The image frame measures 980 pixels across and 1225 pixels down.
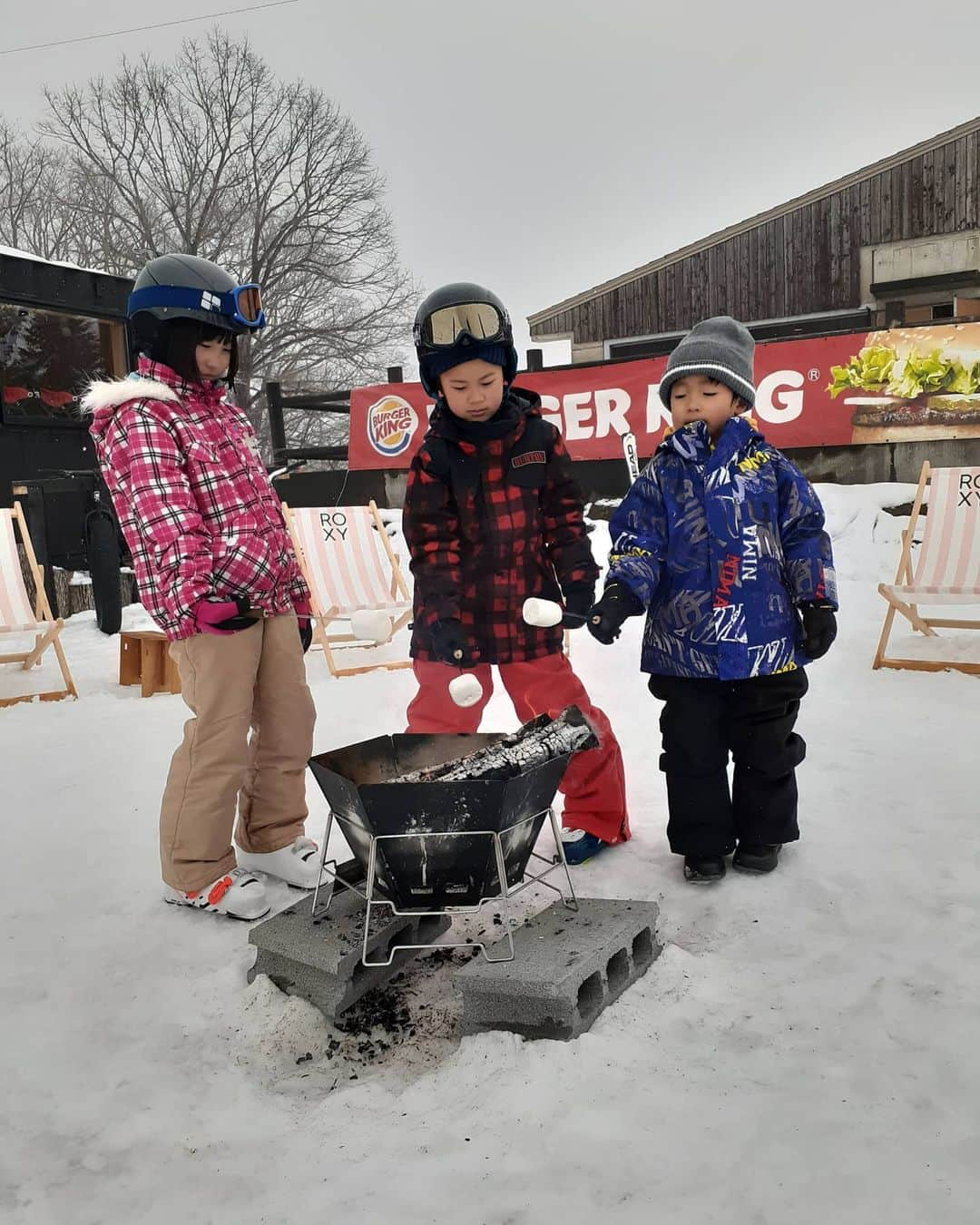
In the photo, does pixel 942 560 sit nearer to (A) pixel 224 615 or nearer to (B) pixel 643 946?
(B) pixel 643 946

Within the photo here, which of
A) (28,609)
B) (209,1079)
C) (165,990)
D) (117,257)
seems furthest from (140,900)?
(117,257)

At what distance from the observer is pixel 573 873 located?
297 centimetres

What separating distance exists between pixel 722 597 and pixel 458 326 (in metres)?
1.08

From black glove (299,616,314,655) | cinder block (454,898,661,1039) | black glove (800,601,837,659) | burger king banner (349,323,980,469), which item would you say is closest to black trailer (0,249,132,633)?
burger king banner (349,323,980,469)

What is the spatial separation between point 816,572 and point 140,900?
2.26 m

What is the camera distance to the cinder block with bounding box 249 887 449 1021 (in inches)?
86.9

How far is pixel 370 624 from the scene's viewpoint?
19.6ft

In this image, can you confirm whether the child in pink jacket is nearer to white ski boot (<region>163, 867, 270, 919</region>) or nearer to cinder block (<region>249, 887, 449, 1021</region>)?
white ski boot (<region>163, 867, 270, 919</region>)

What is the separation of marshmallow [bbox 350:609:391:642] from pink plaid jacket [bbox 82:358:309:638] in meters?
3.01

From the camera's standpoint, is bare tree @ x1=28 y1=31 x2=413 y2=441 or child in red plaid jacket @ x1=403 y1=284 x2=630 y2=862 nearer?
child in red plaid jacket @ x1=403 y1=284 x2=630 y2=862

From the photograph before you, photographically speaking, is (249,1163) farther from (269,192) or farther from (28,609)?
(269,192)

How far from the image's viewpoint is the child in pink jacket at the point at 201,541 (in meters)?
2.58

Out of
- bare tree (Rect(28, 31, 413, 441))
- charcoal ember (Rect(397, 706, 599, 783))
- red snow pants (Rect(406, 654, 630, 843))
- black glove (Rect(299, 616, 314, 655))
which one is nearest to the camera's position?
charcoal ember (Rect(397, 706, 599, 783))

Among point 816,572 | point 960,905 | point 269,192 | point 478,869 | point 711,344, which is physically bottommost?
point 960,905
